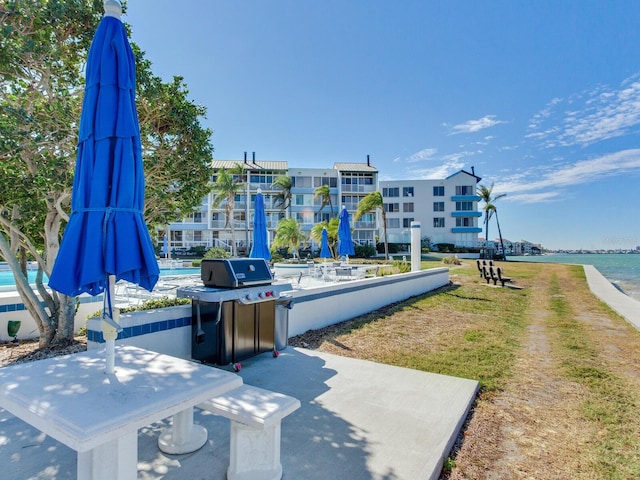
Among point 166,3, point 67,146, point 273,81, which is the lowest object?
point 67,146

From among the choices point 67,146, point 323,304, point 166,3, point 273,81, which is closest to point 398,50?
point 273,81

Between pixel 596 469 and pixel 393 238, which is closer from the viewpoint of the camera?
pixel 596 469

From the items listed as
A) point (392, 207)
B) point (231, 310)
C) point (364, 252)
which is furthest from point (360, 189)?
point (231, 310)

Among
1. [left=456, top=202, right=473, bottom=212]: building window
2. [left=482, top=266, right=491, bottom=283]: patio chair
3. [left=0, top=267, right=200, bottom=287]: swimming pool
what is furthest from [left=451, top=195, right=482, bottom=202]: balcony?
[left=0, top=267, right=200, bottom=287]: swimming pool

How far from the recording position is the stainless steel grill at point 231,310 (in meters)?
4.92

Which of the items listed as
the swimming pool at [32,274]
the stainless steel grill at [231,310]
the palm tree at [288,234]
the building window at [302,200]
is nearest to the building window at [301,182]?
the building window at [302,200]

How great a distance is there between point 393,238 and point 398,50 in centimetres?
3733

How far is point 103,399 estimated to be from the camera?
2.04 metres

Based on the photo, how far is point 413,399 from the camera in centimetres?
408

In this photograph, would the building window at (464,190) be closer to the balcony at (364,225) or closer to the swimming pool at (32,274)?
the balcony at (364,225)

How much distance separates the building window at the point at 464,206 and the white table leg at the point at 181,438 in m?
51.3

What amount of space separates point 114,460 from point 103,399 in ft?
1.28

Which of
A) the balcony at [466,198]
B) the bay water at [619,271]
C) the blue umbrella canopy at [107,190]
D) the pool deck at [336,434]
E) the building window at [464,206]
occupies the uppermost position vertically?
the balcony at [466,198]

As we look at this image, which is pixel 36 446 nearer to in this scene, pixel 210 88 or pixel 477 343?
pixel 477 343
